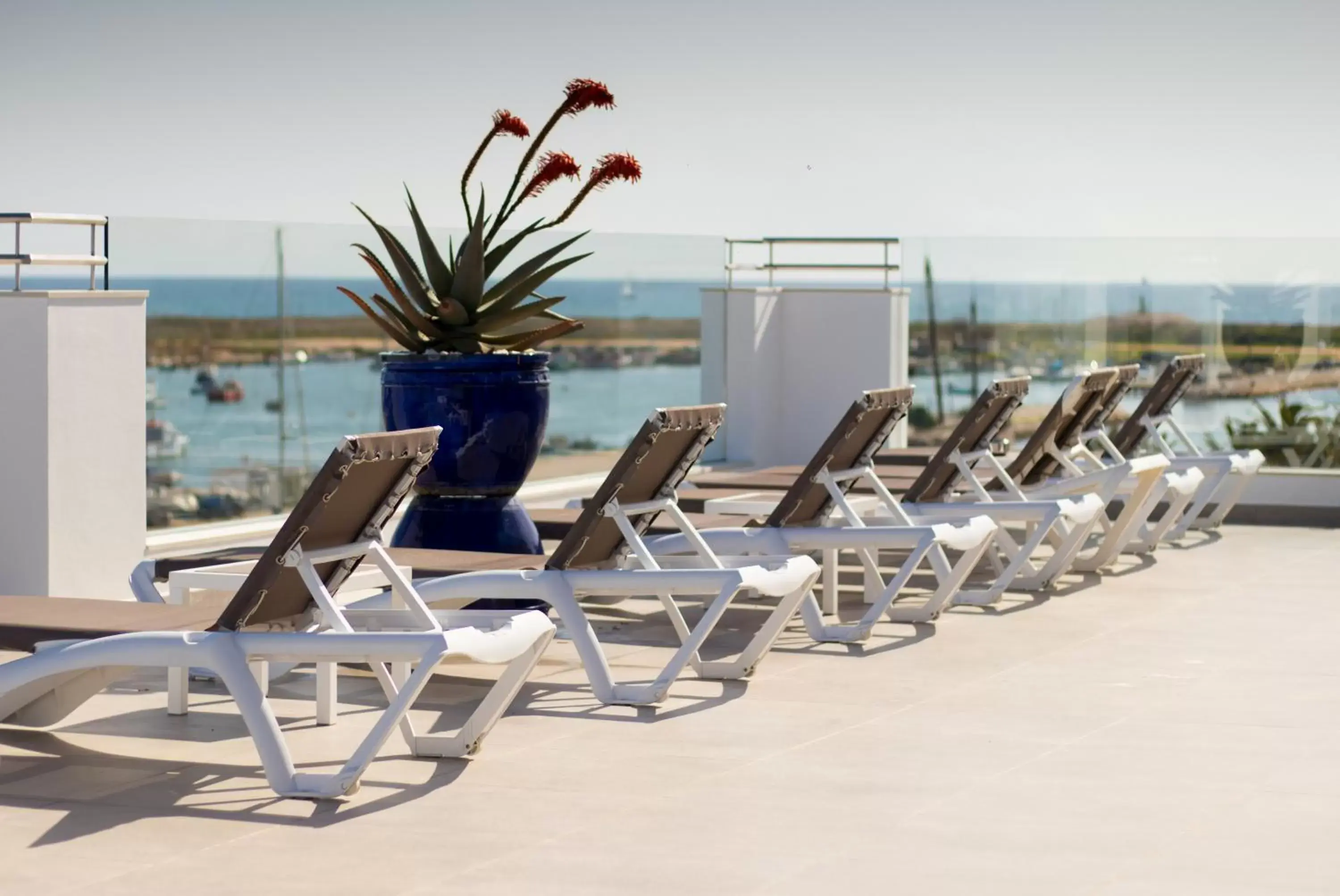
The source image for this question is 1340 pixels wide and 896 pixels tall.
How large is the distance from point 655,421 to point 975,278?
868 centimetres

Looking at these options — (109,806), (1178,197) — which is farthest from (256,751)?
(1178,197)

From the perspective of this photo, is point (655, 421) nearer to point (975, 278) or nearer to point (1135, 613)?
point (1135, 613)

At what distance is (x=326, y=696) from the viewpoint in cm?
600

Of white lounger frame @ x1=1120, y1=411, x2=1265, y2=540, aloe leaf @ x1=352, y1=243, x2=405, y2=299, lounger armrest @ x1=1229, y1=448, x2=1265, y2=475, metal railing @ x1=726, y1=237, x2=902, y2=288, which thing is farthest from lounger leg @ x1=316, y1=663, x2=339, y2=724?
metal railing @ x1=726, y1=237, x2=902, y2=288

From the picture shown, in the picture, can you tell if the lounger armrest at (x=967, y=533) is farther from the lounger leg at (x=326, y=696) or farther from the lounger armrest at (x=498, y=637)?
the lounger leg at (x=326, y=696)

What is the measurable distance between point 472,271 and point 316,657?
3.36 m

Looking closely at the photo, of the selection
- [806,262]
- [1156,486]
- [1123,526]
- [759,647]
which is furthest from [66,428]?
[806,262]

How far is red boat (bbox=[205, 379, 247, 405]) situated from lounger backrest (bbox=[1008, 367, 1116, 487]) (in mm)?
3667

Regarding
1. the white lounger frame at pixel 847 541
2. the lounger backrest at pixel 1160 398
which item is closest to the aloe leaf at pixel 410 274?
the white lounger frame at pixel 847 541

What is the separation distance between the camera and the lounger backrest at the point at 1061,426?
9.39 metres

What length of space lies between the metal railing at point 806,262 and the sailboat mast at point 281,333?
15.8ft

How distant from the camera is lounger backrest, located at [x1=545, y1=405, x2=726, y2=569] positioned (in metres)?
6.34

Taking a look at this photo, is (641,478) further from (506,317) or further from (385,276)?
(385,276)

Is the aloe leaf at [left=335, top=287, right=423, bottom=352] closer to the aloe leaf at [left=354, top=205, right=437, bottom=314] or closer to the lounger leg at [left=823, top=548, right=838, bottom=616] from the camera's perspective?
the aloe leaf at [left=354, top=205, right=437, bottom=314]
